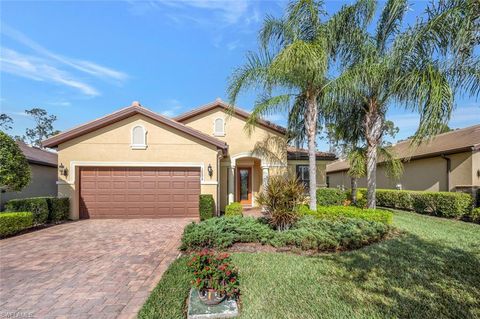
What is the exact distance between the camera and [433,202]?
13023 millimetres

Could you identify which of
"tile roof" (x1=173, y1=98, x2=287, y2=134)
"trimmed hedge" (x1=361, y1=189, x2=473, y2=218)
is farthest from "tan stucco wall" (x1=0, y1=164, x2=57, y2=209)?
"trimmed hedge" (x1=361, y1=189, x2=473, y2=218)

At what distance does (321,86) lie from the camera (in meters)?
10.6

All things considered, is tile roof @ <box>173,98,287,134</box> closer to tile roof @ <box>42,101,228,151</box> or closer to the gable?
the gable

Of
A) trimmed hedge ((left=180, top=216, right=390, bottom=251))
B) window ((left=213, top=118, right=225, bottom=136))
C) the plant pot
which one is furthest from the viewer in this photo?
window ((left=213, top=118, right=225, bottom=136))

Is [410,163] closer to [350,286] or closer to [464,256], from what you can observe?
[464,256]

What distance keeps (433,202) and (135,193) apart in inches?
573

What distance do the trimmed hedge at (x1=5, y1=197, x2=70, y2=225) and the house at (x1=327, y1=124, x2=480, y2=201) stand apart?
1560 centimetres

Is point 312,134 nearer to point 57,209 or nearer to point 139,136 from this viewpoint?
point 139,136

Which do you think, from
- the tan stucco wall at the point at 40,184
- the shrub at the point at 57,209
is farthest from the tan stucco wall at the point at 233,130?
the tan stucco wall at the point at 40,184

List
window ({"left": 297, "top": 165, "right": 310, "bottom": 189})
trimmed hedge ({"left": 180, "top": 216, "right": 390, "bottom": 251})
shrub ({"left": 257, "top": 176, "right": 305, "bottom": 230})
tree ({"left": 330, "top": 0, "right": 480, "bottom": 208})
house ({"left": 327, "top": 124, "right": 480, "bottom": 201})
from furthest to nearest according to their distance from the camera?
window ({"left": 297, "top": 165, "right": 310, "bottom": 189}) → house ({"left": 327, "top": 124, "right": 480, "bottom": 201}) → shrub ({"left": 257, "top": 176, "right": 305, "bottom": 230}) → trimmed hedge ({"left": 180, "top": 216, "right": 390, "bottom": 251}) → tree ({"left": 330, "top": 0, "right": 480, "bottom": 208})

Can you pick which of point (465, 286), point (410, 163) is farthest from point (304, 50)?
point (410, 163)

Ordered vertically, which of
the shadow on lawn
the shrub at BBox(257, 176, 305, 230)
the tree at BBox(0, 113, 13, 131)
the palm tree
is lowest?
the shadow on lawn

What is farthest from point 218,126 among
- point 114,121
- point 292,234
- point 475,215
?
point 475,215

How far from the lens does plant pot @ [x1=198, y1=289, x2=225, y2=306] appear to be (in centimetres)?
398
